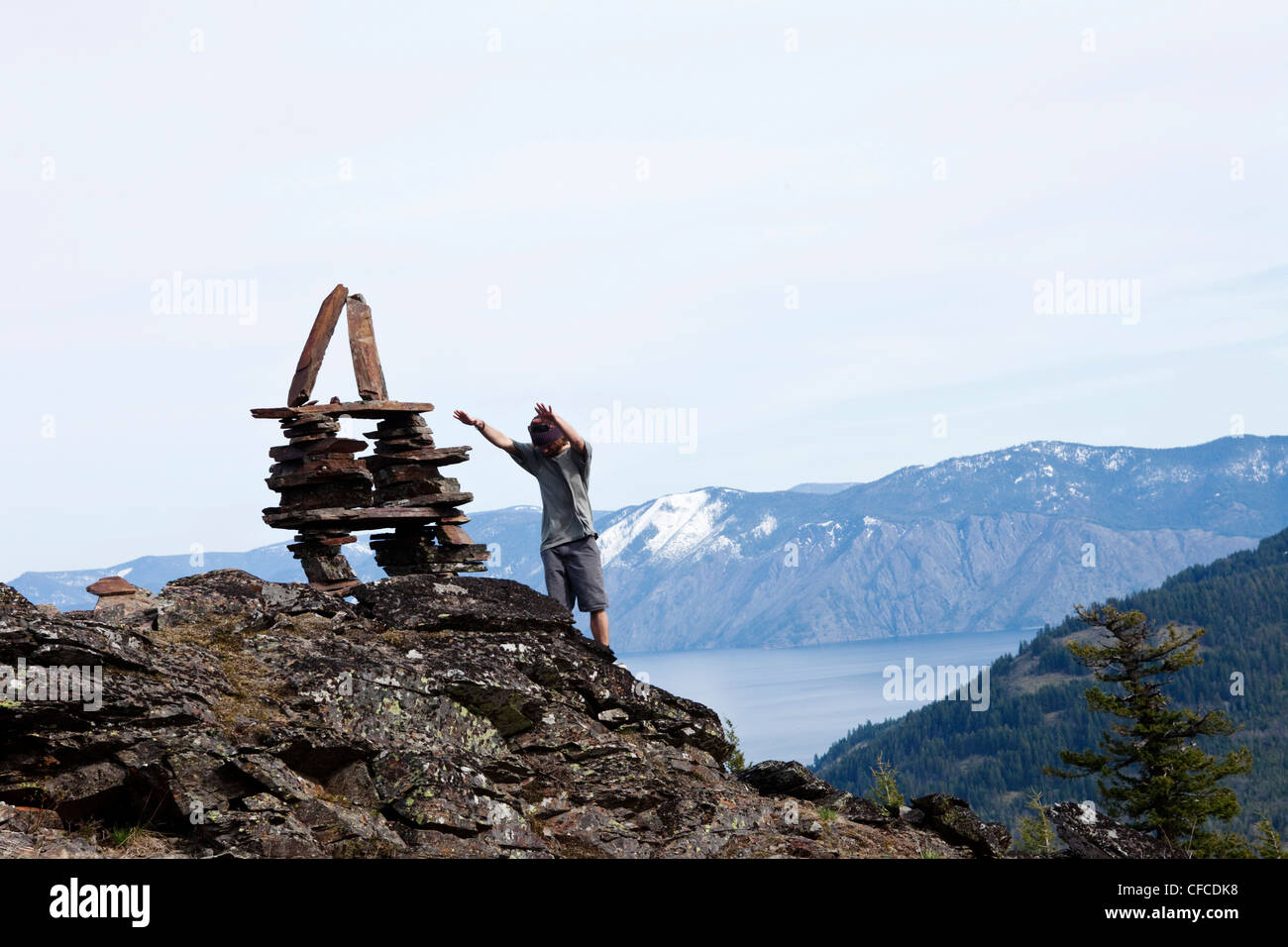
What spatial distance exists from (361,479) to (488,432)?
5034 mm

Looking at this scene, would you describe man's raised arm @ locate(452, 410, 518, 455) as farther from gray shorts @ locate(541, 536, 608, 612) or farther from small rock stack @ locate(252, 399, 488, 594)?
small rock stack @ locate(252, 399, 488, 594)

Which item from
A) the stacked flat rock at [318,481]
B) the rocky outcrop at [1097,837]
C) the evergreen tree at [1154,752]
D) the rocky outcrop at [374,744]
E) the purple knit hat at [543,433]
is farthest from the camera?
the evergreen tree at [1154,752]

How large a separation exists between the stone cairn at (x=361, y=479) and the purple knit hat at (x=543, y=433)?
4293mm

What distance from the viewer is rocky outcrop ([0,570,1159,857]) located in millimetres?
9203

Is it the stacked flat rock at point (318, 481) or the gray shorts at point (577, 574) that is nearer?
the gray shorts at point (577, 574)

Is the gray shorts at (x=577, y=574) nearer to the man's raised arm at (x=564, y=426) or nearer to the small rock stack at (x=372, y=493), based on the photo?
the man's raised arm at (x=564, y=426)

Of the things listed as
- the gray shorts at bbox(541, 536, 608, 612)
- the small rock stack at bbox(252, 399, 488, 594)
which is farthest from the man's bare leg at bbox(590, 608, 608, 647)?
the small rock stack at bbox(252, 399, 488, 594)

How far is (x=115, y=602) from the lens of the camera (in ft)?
47.6

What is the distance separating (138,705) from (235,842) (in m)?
1.83

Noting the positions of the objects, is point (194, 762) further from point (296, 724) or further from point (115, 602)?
point (115, 602)

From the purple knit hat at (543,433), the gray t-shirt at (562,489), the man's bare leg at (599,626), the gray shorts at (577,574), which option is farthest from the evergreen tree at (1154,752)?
the purple knit hat at (543,433)

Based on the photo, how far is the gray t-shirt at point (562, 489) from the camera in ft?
50.0
